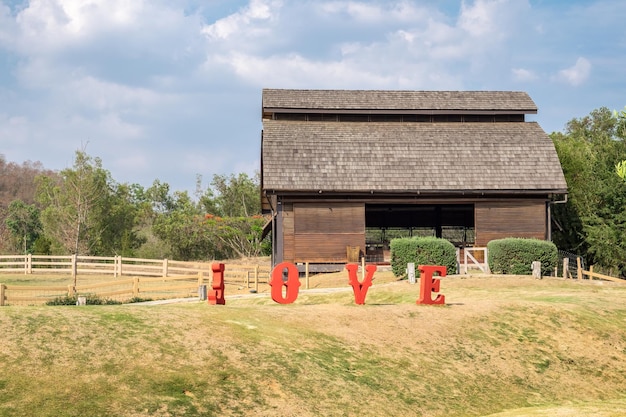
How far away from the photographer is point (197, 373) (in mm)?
14586

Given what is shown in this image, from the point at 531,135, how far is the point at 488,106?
10.8 ft

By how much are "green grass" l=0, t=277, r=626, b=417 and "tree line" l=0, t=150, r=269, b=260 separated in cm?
3347

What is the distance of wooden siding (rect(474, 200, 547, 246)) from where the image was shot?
38531 mm

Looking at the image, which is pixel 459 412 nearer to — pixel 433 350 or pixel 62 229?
pixel 433 350

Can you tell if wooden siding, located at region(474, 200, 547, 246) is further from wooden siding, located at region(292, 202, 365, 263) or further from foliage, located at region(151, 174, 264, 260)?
foliage, located at region(151, 174, 264, 260)

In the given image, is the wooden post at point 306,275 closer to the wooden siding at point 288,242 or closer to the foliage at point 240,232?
the wooden siding at point 288,242

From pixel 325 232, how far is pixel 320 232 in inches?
9.6

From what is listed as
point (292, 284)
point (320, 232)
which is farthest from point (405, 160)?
point (292, 284)

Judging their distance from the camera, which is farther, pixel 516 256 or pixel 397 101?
pixel 397 101

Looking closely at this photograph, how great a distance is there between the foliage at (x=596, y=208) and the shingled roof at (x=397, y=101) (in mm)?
4992

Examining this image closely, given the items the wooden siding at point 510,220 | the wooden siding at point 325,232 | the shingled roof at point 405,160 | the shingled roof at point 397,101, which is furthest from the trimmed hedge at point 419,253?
the shingled roof at point 397,101

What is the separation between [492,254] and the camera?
110ft

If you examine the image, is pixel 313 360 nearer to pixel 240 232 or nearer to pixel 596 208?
pixel 596 208

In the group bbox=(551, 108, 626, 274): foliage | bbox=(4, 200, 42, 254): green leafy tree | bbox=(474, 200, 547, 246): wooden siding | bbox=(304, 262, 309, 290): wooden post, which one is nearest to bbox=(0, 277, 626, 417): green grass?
bbox=(304, 262, 309, 290): wooden post
